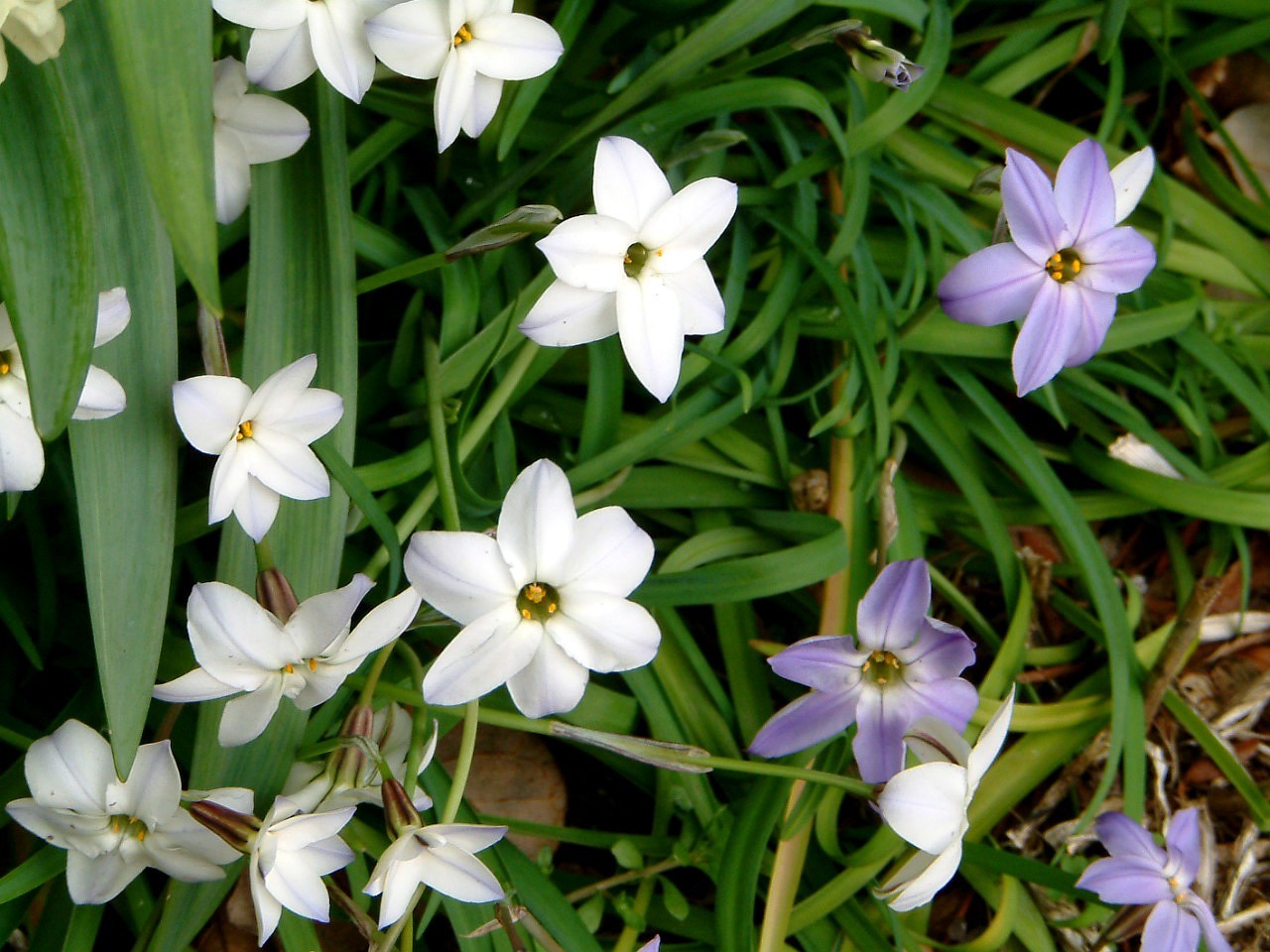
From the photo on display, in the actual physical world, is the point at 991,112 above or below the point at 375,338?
above

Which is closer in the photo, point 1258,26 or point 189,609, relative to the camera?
point 189,609

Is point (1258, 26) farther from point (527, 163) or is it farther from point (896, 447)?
point (527, 163)

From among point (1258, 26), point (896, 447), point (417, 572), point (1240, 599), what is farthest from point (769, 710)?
point (1258, 26)

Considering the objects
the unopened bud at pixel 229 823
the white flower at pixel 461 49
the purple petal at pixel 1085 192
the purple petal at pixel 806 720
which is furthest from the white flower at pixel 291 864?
the purple petal at pixel 1085 192

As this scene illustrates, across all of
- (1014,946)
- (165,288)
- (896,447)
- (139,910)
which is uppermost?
(165,288)

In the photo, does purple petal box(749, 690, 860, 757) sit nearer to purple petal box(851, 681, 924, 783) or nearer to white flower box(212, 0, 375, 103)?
purple petal box(851, 681, 924, 783)

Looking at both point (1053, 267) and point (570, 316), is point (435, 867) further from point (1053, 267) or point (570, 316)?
point (1053, 267)
